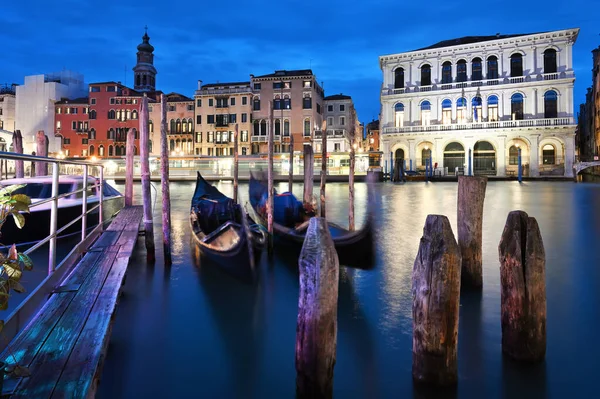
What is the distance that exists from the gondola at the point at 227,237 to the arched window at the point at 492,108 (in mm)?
29477

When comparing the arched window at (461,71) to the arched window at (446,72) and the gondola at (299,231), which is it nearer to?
the arched window at (446,72)

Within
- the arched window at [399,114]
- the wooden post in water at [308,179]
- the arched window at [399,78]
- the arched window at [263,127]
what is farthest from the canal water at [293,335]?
the arched window at [263,127]

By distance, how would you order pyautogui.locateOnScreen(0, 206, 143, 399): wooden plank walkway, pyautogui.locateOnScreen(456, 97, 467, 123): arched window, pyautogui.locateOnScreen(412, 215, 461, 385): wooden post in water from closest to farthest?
pyautogui.locateOnScreen(0, 206, 143, 399): wooden plank walkway → pyautogui.locateOnScreen(412, 215, 461, 385): wooden post in water → pyautogui.locateOnScreen(456, 97, 467, 123): arched window

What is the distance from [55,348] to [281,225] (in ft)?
19.8

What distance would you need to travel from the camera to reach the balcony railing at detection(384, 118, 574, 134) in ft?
99.2

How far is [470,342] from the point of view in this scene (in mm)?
3758

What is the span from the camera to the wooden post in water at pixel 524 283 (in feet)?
9.35

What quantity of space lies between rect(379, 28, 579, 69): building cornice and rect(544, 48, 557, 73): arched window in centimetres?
78

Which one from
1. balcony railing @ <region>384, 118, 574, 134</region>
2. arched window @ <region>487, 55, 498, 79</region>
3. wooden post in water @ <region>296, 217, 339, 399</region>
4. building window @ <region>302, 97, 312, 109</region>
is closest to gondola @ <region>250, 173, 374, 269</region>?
wooden post in water @ <region>296, 217, 339, 399</region>

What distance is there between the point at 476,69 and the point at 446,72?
226cm

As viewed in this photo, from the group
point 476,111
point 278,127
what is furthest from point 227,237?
point 278,127

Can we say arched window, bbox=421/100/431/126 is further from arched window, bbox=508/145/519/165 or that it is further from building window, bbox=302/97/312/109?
building window, bbox=302/97/312/109

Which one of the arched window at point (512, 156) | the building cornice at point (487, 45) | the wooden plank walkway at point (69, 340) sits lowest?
the wooden plank walkway at point (69, 340)

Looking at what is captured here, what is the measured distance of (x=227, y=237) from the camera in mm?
6086
